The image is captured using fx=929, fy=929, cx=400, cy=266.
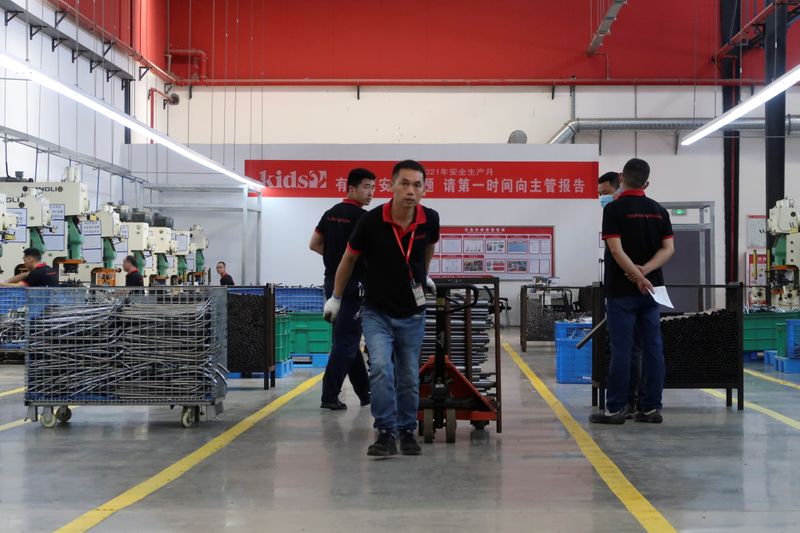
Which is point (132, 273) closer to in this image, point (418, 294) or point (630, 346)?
point (630, 346)

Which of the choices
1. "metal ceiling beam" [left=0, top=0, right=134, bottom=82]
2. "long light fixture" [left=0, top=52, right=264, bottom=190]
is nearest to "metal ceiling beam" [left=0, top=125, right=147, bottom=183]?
"long light fixture" [left=0, top=52, right=264, bottom=190]

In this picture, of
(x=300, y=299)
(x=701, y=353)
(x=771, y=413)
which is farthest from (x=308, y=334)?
(x=771, y=413)

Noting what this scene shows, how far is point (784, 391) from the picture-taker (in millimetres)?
7926

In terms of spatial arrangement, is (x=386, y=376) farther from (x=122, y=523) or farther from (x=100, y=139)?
(x=100, y=139)

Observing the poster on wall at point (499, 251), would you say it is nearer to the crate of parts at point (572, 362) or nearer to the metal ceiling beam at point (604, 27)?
the metal ceiling beam at point (604, 27)

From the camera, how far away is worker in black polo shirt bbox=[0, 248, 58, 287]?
10.9 meters

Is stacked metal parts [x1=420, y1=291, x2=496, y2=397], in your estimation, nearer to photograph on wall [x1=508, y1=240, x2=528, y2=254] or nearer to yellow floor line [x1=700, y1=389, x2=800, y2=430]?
yellow floor line [x1=700, y1=389, x2=800, y2=430]

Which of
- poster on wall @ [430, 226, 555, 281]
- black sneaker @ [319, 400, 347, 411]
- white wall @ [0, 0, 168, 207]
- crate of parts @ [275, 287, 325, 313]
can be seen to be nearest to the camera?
black sneaker @ [319, 400, 347, 411]

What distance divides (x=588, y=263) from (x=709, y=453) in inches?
559

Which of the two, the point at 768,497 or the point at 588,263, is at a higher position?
the point at 588,263

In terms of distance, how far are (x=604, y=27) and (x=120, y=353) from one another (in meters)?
14.9

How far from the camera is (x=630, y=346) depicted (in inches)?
235

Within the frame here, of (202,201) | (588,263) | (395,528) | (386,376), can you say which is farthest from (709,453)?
(202,201)

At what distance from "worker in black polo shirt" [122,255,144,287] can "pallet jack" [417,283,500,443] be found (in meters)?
9.16
